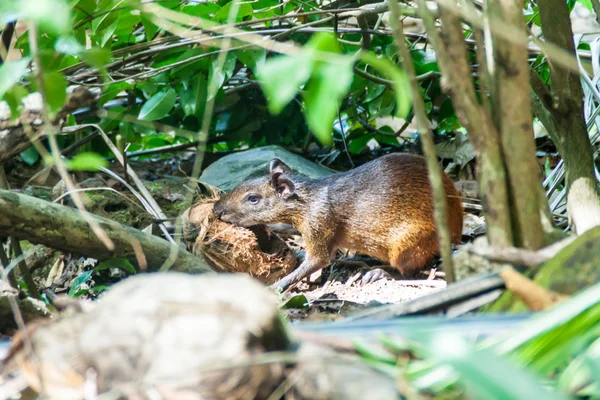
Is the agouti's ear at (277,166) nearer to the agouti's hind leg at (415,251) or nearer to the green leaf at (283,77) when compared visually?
the agouti's hind leg at (415,251)

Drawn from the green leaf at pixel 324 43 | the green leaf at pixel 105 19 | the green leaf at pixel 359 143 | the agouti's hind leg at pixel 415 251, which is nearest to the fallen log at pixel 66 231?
the green leaf at pixel 105 19

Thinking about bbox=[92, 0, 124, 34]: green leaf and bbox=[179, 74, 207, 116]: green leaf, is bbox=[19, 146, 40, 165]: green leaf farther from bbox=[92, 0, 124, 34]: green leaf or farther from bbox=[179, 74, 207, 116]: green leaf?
bbox=[92, 0, 124, 34]: green leaf

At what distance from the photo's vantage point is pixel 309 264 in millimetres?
5773

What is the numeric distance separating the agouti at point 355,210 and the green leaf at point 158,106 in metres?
0.89

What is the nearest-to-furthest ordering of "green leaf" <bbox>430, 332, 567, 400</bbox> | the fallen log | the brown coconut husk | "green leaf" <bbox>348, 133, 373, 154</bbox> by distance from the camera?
"green leaf" <bbox>430, 332, 567, 400</bbox> < the fallen log < the brown coconut husk < "green leaf" <bbox>348, 133, 373, 154</bbox>

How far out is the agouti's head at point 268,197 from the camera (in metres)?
5.91

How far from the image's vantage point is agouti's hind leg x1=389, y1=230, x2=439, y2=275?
559 centimetres

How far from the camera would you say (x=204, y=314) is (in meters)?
1.49

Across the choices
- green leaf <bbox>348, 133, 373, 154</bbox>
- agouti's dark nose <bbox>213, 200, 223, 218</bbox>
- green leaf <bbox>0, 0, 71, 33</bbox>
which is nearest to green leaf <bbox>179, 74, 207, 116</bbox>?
agouti's dark nose <bbox>213, 200, 223, 218</bbox>

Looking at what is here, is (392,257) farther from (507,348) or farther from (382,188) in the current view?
(507,348)

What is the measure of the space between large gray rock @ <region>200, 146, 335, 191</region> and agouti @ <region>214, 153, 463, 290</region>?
289 millimetres

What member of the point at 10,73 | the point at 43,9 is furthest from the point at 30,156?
the point at 43,9

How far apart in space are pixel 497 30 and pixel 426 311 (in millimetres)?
791

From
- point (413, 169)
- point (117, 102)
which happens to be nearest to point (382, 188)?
point (413, 169)
